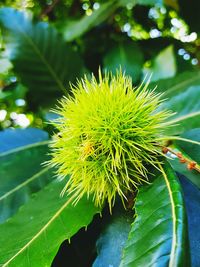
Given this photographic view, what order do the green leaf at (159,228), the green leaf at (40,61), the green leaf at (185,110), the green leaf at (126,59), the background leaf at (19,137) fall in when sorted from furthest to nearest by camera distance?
the green leaf at (126,59)
the green leaf at (40,61)
the background leaf at (19,137)
the green leaf at (185,110)
the green leaf at (159,228)

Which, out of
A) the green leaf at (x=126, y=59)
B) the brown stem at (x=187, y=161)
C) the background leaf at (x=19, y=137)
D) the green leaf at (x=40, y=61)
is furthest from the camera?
the green leaf at (x=126, y=59)

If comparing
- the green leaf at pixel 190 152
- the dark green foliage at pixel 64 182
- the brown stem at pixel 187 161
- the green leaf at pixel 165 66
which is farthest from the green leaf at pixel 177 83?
the brown stem at pixel 187 161

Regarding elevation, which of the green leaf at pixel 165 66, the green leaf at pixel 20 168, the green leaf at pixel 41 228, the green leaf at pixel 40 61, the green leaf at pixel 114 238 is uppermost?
the green leaf at pixel 165 66

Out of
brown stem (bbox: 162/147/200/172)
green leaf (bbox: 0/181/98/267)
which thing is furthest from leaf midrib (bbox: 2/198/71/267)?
brown stem (bbox: 162/147/200/172)

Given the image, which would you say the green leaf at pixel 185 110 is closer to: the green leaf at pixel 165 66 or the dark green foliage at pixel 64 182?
the dark green foliage at pixel 64 182

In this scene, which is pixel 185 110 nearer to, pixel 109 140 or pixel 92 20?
pixel 109 140

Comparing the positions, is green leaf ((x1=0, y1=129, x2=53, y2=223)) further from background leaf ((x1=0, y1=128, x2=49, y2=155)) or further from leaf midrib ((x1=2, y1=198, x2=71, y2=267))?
leaf midrib ((x1=2, y1=198, x2=71, y2=267))

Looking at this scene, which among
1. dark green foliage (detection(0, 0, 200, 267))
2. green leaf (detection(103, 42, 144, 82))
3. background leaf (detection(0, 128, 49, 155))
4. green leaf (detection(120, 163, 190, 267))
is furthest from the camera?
green leaf (detection(103, 42, 144, 82))
